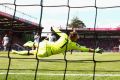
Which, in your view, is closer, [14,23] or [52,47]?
[14,23]

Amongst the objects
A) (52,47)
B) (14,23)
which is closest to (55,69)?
(14,23)

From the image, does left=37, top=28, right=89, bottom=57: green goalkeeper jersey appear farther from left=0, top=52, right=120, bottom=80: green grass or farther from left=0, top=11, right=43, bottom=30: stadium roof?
left=0, top=11, right=43, bottom=30: stadium roof

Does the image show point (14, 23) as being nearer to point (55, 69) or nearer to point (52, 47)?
point (55, 69)

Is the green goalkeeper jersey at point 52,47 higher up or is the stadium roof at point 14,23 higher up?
the stadium roof at point 14,23

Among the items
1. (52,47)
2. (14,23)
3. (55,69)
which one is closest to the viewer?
(14,23)

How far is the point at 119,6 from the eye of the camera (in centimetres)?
486

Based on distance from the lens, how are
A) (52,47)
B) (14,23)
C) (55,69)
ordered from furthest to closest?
1. (52,47)
2. (55,69)
3. (14,23)

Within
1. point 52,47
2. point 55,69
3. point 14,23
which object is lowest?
point 55,69

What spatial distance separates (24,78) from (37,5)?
1650mm

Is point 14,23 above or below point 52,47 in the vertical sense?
above

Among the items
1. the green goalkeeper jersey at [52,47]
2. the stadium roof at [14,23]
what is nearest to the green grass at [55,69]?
the green goalkeeper jersey at [52,47]

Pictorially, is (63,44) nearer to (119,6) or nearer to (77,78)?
(77,78)

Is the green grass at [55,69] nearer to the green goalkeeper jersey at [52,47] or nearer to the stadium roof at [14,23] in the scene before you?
the green goalkeeper jersey at [52,47]

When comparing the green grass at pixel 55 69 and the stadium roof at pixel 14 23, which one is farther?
the stadium roof at pixel 14 23
